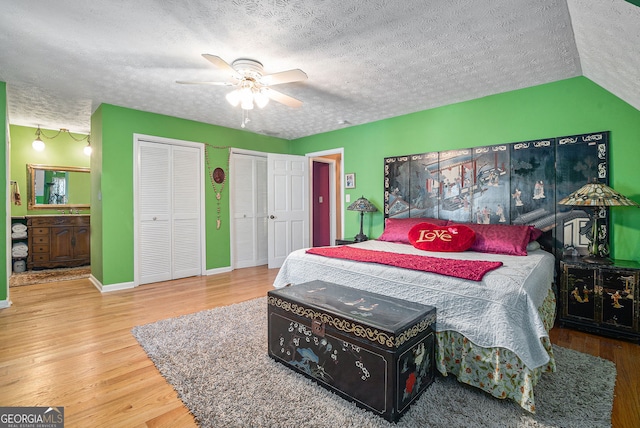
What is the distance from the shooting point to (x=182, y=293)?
13.0 feet

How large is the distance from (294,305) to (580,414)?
1724mm

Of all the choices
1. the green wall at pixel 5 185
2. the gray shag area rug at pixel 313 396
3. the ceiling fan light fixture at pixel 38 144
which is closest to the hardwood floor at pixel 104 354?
the gray shag area rug at pixel 313 396

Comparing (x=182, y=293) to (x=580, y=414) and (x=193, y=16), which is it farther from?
(x=580, y=414)

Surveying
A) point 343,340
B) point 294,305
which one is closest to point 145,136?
point 294,305

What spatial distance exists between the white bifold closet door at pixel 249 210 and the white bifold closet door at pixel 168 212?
687 millimetres

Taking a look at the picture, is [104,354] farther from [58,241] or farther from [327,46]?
[58,241]

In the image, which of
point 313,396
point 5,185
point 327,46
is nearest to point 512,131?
point 327,46

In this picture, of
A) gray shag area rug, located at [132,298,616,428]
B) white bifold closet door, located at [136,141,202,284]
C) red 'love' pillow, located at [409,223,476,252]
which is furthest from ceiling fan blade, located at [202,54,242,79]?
white bifold closet door, located at [136,141,202,284]

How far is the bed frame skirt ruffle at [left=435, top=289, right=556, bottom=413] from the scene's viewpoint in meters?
1.69

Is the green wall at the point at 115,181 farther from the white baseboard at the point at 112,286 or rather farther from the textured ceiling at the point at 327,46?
the textured ceiling at the point at 327,46

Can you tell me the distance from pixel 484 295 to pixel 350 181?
3526 mm

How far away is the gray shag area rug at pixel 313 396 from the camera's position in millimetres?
1631

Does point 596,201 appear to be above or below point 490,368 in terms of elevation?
above

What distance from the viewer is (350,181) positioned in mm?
5199
